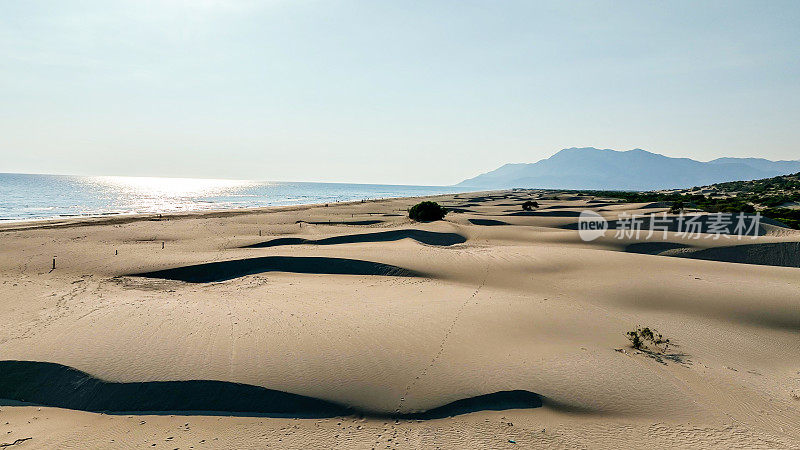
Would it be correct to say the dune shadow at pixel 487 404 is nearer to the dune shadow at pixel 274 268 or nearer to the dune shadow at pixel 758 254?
the dune shadow at pixel 274 268

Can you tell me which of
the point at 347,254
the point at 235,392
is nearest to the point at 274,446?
the point at 235,392

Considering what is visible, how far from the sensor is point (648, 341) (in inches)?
416

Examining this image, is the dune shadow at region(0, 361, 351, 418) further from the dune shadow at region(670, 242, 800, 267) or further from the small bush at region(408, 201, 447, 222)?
the small bush at region(408, 201, 447, 222)

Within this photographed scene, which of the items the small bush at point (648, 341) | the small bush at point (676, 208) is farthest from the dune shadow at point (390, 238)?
the small bush at point (676, 208)

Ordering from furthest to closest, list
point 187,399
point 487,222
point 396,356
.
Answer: point 487,222 < point 396,356 < point 187,399

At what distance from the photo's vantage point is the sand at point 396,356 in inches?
279

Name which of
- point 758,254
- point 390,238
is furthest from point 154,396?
point 758,254

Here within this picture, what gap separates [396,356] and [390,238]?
62.7 feet

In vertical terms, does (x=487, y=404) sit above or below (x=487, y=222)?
below

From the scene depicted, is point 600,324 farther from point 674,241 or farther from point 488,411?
point 674,241

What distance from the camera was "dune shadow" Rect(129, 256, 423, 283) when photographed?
18.1 m

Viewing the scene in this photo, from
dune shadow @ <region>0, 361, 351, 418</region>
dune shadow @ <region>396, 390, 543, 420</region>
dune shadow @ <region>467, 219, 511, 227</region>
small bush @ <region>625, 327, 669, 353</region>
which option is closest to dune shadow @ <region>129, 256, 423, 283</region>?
dune shadow @ <region>0, 361, 351, 418</region>

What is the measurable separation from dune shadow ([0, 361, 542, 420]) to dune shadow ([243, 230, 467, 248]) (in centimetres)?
1734

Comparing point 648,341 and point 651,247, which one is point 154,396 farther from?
point 651,247
